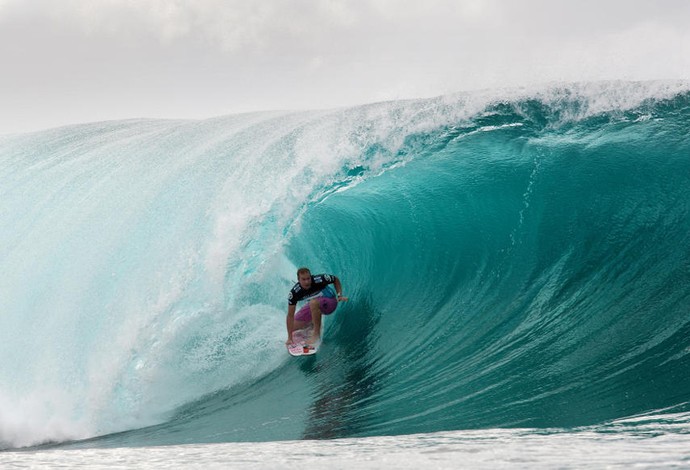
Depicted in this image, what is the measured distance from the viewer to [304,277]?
7.21m

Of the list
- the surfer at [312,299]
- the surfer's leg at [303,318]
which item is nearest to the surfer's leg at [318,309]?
the surfer at [312,299]

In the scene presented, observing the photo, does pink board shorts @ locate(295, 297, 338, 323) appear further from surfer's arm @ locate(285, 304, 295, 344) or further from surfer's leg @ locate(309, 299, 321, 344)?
surfer's arm @ locate(285, 304, 295, 344)

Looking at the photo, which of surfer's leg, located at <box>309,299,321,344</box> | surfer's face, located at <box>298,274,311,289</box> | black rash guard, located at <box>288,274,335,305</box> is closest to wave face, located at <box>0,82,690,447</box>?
surfer's leg, located at <box>309,299,321,344</box>

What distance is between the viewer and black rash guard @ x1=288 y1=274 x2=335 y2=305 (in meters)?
7.32

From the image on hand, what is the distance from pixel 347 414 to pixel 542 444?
7.13 ft

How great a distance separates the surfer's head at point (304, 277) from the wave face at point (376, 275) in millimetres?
733

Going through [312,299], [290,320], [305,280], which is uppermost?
[305,280]

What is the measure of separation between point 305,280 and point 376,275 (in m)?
1.78

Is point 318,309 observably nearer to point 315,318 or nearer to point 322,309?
point 315,318

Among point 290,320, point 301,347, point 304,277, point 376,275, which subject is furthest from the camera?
point 376,275

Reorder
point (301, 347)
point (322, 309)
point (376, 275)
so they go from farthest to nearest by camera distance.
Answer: point (376, 275), point (322, 309), point (301, 347)

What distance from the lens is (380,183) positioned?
9570mm

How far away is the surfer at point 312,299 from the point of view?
730 cm

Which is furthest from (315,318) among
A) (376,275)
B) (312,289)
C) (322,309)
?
(376,275)
